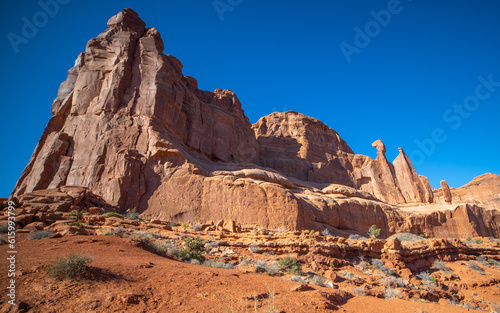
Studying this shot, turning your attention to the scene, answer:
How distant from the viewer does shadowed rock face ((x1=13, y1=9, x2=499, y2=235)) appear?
79.0 feet

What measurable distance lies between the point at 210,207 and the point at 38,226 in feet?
45.4

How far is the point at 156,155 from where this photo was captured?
26.0 meters

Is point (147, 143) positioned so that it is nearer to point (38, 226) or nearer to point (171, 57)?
point (38, 226)

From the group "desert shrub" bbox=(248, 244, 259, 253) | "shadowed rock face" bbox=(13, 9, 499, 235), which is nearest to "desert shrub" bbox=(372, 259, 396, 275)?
"desert shrub" bbox=(248, 244, 259, 253)

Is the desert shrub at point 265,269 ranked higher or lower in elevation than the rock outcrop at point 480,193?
lower

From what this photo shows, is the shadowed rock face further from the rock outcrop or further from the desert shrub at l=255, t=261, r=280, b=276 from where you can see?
the rock outcrop

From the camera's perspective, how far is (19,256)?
705 centimetres

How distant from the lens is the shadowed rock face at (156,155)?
24.1m

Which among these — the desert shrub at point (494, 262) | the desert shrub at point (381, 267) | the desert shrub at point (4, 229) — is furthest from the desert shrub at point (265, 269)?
the desert shrub at point (494, 262)

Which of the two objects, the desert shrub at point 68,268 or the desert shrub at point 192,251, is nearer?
the desert shrub at point 68,268

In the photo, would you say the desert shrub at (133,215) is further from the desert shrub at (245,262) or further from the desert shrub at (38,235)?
the desert shrub at (245,262)

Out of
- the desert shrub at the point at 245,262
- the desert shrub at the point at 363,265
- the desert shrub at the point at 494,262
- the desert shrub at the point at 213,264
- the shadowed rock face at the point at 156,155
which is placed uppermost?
the shadowed rock face at the point at 156,155

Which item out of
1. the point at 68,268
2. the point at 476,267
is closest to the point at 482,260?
the point at 476,267

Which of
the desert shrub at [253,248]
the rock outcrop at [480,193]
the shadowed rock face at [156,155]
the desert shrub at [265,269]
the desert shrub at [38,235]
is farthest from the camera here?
the rock outcrop at [480,193]
